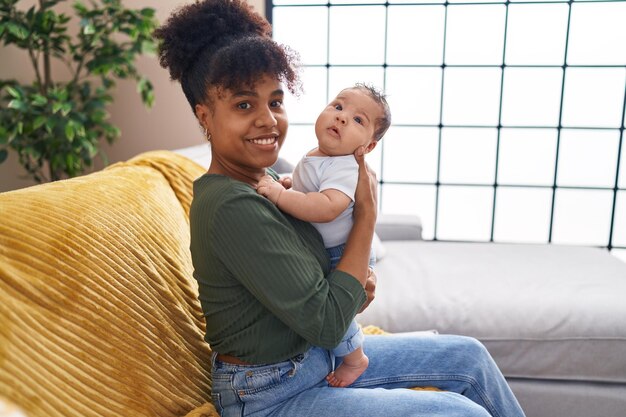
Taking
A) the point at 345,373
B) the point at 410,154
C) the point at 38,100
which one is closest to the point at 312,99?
the point at 410,154

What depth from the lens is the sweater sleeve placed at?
40.8 inches

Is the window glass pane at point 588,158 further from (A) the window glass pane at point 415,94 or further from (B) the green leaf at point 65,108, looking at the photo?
(B) the green leaf at point 65,108

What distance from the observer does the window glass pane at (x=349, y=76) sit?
3.83m

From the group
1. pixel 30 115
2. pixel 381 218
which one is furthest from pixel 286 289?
pixel 30 115

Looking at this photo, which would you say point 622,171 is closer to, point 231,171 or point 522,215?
point 522,215

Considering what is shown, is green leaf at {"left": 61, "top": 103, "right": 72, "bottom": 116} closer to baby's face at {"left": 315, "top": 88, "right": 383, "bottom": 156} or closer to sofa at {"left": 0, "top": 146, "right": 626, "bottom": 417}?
sofa at {"left": 0, "top": 146, "right": 626, "bottom": 417}

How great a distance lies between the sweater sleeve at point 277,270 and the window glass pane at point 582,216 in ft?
10.6

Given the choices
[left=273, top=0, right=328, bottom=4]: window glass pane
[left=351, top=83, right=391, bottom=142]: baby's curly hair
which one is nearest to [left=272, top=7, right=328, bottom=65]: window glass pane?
[left=273, top=0, right=328, bottom=4]: window glass pane

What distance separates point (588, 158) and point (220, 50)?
3303 millimetres

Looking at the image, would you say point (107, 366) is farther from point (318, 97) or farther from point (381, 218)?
point (318, 97)

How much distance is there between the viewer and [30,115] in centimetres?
289

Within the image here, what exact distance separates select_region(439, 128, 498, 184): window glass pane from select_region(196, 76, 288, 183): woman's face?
2.80 metres

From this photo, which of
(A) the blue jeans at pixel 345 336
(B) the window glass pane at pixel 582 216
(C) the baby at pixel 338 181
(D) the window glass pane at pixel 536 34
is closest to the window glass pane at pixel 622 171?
(B) the window glass pane at pixel 582 216

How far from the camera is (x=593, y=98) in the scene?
3686 mm
